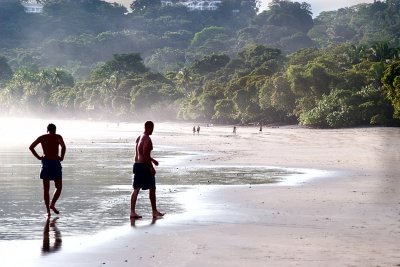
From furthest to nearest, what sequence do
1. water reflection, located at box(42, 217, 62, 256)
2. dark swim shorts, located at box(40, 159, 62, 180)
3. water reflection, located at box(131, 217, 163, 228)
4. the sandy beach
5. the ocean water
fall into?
dark swim shorts, located at box(40, 159, 62, 180) < the ocean water < water reflection, located at box(131, 217, 163, 228) < water reflection, located at box(42, 217, 62, 256) < the sandy beach

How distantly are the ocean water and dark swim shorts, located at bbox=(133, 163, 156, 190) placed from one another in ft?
2.38

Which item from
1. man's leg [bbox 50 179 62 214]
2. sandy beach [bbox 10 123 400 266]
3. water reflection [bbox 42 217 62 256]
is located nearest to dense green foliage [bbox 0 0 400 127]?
sandy beach [bbox 10 123 400 266]

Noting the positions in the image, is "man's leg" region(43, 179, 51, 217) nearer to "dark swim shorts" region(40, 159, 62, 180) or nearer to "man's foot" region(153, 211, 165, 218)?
"dark swim shorts" region(40, 159, 62, 180)

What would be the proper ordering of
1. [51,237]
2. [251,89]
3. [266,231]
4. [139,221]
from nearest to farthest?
1. [51,237]
2. [266,231]
3. [139,221]
4. [251,89]

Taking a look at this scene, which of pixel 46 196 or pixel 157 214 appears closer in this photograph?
pixel 157 214

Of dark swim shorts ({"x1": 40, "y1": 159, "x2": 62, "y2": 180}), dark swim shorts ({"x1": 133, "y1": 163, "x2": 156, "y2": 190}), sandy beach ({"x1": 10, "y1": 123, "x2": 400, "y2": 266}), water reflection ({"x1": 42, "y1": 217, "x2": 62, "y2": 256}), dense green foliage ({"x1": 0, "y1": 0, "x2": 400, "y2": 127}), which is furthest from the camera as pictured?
dense green foliage ({"x1": 0, "y1": 0, "x2": 400, "y2": 127})

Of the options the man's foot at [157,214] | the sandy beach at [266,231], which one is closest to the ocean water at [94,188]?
the man's foot at [157,214]

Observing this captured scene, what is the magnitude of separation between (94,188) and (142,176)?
21.8ft

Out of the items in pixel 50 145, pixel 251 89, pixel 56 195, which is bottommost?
pixel 56 195

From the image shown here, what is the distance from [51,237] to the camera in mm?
13211

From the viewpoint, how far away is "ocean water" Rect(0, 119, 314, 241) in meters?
15.0

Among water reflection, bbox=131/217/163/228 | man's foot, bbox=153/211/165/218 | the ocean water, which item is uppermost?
man's foot, bbox=153/211/165/218

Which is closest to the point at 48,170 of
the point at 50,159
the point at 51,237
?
the point at 50,159

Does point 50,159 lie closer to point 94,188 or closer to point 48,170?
point 48,170
